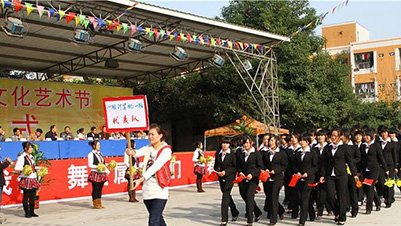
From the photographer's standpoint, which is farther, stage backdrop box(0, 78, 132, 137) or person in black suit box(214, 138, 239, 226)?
stage backdrop box(0, 78, 132, 137)

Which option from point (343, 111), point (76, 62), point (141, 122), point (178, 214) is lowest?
point (178, 214)

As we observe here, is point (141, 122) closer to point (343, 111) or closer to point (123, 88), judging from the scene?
point (123, 88)

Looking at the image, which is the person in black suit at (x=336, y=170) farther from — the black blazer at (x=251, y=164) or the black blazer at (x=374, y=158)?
the black blazer at (x=374, y=158)

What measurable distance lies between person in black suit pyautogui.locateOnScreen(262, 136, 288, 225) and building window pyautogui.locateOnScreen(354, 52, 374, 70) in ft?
114

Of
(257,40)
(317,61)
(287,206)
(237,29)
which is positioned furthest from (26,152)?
(317,61)

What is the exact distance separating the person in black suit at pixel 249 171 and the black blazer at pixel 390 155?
353 centimetres

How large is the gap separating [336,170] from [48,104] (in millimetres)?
14400

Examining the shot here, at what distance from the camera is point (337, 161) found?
800cm

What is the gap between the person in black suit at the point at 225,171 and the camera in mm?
7848

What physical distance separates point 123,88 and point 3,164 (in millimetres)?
14394

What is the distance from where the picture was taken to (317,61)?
76.0 feet

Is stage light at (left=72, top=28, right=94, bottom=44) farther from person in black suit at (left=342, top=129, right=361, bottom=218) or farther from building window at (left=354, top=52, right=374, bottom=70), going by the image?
building window at (left=354, top=52, right=374, bottom=70)

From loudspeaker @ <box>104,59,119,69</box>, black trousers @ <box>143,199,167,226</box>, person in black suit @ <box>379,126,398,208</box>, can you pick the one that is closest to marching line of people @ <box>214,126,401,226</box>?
person in black suit @ <box>379,126,398,208</box>

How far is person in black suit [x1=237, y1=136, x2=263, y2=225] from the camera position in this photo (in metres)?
7.88
